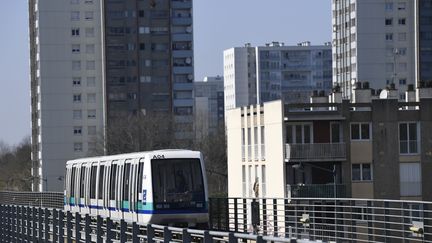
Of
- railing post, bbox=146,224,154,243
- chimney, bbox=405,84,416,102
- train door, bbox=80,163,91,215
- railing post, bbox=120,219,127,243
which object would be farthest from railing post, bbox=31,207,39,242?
chimney, bbox=405,84,416,102

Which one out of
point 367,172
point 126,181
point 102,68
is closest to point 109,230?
point 126,181

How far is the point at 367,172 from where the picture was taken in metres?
77.2

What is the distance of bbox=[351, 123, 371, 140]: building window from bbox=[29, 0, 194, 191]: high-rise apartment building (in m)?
65.4

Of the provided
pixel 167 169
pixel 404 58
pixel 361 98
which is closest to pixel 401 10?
pixel 404 58

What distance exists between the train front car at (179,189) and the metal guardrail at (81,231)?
3.67 m

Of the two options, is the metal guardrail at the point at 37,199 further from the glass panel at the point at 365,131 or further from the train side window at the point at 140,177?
the train side window at the point at 140,177

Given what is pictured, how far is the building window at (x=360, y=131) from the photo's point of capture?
3051 inches

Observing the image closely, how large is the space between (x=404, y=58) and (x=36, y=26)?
49899 mm

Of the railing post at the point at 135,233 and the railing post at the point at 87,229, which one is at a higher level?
the railing post at the point at 135,233

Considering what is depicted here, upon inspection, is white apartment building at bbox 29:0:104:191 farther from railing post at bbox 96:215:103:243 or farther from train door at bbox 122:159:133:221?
railing post at bbox 96:215:103:243

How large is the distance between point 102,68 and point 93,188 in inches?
4123

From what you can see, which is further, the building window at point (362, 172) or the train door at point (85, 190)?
the building window at point (362, 172)

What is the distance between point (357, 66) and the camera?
523 feet

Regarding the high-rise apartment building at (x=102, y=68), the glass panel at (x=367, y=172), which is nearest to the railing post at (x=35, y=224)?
the glass panel at (x=367, y=172)
